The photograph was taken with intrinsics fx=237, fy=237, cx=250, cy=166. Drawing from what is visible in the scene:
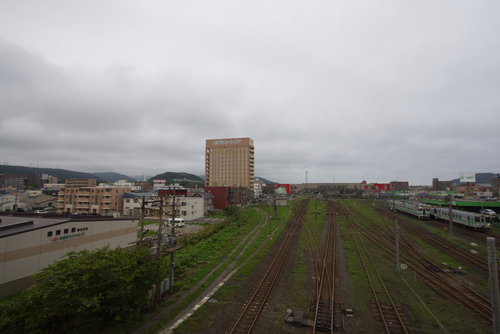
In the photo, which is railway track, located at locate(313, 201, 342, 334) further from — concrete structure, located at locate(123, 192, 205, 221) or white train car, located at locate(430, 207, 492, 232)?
concrete structure, located at locate(123, 192, 205, 221)

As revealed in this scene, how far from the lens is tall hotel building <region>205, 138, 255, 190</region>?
11756 centimetres

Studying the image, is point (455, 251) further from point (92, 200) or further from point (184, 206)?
point (92, 200)

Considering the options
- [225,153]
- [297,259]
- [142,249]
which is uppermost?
[225,153]

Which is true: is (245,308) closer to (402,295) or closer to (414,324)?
(414,324)

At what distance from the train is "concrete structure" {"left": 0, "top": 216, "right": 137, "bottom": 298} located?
4607 centimetres

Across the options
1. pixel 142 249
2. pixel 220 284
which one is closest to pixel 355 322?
pixel 220 284

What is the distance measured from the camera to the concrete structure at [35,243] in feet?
54.6

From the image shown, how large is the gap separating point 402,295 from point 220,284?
11.9 m

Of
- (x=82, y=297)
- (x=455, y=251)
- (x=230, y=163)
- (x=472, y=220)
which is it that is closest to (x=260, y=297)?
(x=82, y=297)

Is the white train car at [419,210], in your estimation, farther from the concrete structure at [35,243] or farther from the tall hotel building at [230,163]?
the tall hotel building at [230,163]

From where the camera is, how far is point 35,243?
1875 centimetres

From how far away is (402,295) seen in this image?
15.1 meters

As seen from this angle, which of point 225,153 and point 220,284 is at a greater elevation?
point 225,153

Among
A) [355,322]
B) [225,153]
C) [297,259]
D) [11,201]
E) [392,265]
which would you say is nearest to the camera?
[355,322]
